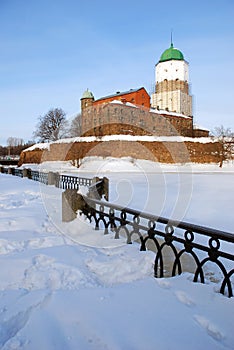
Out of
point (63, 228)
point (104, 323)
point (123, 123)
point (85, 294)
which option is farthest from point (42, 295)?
point (123, 123)

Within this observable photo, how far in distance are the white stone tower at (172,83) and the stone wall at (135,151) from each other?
46.5ft

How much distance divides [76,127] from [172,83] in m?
25.6

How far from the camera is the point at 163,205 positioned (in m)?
10.7

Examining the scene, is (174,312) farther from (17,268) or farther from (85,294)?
(17,268)

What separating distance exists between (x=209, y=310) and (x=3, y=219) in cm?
506

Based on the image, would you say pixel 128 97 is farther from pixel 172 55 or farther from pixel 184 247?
pixel 184 247

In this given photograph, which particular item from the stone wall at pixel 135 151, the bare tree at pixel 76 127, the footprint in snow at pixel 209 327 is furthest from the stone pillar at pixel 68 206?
the bare tree at pixel 76 127

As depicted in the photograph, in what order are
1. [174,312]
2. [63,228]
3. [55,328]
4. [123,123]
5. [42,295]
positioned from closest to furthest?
1. [55,328]
2. [174,312]
3. [42,295]
4. [63,228]
5. [123,123]

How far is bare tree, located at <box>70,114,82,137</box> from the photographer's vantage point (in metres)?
52.9

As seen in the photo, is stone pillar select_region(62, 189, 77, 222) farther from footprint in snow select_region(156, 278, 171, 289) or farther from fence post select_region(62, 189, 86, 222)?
footprint in snow select_region(156, 278, 171, 289)

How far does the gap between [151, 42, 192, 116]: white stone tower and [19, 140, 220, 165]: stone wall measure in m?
14.2

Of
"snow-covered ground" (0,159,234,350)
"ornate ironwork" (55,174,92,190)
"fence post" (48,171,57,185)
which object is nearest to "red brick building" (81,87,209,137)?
"fence post" (48,171,57,185)

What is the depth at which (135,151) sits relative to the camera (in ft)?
153

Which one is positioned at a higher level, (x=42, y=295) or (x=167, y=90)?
(x=167, y=90)
